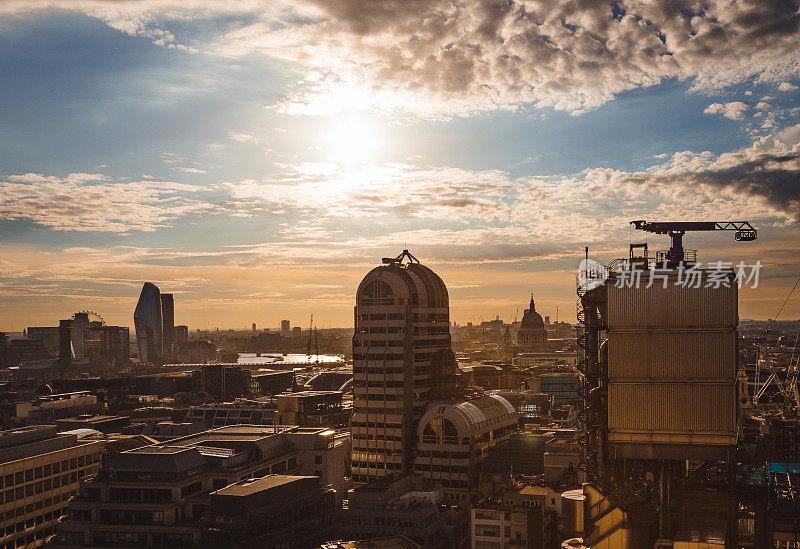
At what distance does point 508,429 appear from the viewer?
143 metres

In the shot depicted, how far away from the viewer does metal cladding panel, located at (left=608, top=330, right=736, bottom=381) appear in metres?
55.9

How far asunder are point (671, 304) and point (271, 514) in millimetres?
50794

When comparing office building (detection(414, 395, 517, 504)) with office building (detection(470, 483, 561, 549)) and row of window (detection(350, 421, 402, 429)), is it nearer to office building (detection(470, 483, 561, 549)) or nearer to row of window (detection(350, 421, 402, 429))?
row of window (detection(350, 421, 402, 429))

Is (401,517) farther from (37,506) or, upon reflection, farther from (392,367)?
(37,506)

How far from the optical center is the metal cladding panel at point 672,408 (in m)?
55.8

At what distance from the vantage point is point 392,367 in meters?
131

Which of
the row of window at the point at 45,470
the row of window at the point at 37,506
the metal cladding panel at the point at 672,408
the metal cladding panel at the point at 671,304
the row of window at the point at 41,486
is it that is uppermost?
the metal cladding panel at the point at 671,304

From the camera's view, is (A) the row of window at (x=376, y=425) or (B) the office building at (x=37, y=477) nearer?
(B) the office building at (x=37, y=477)

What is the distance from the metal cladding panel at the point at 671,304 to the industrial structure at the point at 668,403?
0.07 meters

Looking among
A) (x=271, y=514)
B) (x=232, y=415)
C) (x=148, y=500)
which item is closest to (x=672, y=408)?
(x=271, y=514)

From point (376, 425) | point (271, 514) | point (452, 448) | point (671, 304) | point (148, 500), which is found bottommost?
point (452, 448)

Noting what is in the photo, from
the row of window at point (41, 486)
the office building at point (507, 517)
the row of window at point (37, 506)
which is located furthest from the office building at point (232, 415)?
the office building at point (507, 517)

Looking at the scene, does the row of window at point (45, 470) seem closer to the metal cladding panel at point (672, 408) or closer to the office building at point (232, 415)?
the office building at point (232, 415)

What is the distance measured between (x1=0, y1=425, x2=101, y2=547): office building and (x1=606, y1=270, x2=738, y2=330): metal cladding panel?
8686 cm
